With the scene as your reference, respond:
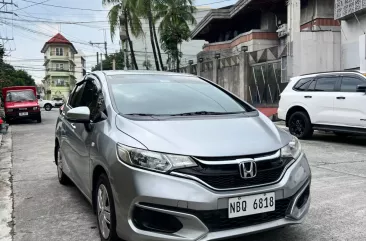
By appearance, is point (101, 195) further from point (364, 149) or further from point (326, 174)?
point (364, 149)

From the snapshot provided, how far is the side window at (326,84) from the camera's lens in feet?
30.5

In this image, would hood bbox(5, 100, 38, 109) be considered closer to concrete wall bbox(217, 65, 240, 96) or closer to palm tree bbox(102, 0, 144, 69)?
palm tree bbox(102, 0, 144, 69)

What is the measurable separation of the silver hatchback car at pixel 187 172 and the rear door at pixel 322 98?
19.7 ft

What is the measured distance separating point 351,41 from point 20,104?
610 inches

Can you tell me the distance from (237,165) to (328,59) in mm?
16436

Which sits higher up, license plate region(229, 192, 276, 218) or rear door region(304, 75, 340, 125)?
rear door region(304, 75, 340, 125)

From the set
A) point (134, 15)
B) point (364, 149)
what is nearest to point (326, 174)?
point (364, 149)

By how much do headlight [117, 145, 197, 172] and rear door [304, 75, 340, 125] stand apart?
7.25 m

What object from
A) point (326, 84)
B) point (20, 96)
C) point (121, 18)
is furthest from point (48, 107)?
point (326, 84)

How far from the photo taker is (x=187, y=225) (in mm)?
2750

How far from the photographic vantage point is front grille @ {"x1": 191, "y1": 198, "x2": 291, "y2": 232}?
2754mm

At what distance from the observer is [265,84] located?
20.6 meters

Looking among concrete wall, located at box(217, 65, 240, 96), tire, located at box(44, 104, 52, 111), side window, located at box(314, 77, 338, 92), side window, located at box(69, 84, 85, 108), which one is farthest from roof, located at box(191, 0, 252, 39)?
side window, located at box(69, 84, 85, 108)

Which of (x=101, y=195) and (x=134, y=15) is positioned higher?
(x=134, y=15)
